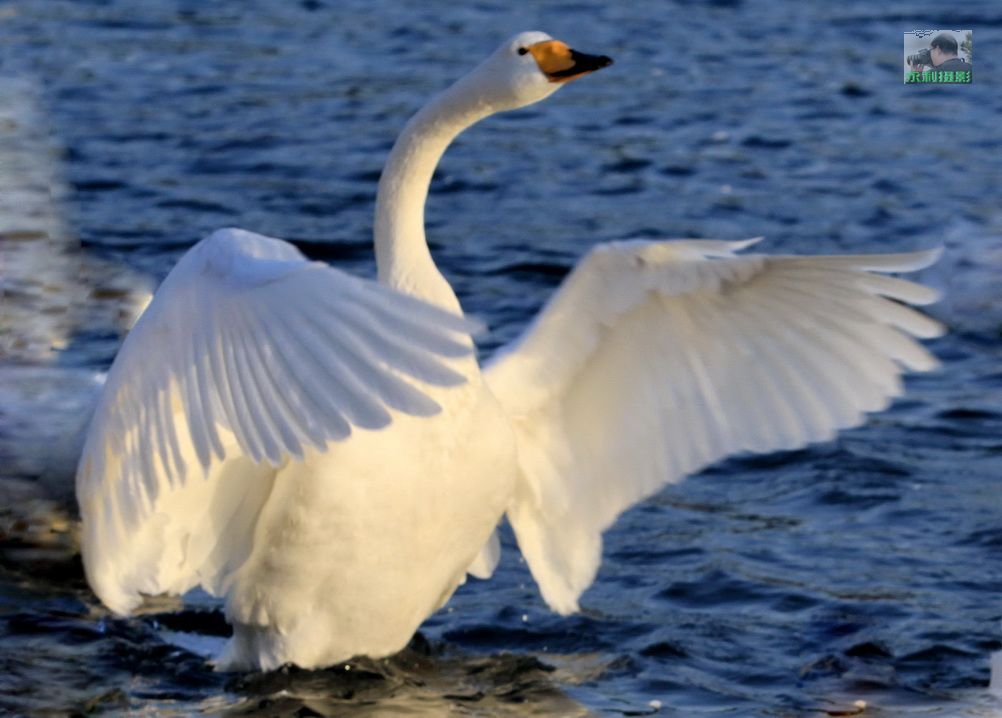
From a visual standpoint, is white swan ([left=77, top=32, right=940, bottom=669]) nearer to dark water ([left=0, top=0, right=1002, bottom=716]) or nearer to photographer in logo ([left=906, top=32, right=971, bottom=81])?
dark water ([left=0, top=0, right=1002, bottom=716])

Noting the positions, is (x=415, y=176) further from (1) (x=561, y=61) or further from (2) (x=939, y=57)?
(2) (x=939, y=57)

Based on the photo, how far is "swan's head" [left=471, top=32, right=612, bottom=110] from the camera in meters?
5.70

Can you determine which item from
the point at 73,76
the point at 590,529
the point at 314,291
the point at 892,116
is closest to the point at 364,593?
the point at 590,529

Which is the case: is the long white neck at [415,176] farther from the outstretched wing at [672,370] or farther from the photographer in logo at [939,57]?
the photographer in logo at [939,57]

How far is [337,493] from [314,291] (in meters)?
1.35

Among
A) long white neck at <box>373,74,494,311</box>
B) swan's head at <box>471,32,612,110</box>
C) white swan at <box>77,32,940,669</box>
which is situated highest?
swan's head at <box>471,32,612,110</box>

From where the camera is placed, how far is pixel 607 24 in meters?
14.2

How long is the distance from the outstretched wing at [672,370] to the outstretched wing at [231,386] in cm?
107

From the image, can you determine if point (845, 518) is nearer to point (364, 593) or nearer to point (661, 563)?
point (661, 563)
